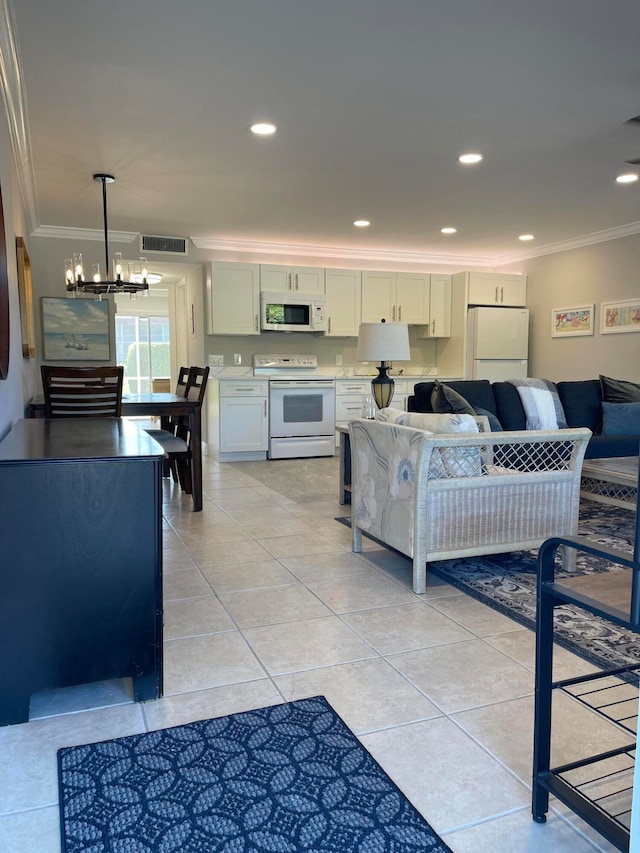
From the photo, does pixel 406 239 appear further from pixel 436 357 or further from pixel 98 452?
pixel 98 452

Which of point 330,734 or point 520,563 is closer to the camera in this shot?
point 330,734

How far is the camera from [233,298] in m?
6.82

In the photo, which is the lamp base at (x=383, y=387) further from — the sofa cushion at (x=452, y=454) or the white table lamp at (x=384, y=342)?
the sofa cushion at (x=452, y=454)

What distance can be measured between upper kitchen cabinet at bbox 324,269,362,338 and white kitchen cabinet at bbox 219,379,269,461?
1212 mm

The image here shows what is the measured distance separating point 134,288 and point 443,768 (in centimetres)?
411

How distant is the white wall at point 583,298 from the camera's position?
20.6 ft

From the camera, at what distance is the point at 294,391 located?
6855 mm

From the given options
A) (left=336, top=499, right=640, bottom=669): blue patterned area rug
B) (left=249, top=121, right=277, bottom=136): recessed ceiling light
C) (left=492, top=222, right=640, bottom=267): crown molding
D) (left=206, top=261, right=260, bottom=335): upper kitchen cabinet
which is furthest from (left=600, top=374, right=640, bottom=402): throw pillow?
(left=206, top=261, right=260, bottom=335): upper kitchen cabinet

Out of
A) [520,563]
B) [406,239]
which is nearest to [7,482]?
[520,563]

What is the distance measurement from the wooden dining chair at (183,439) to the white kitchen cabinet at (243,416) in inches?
51.0

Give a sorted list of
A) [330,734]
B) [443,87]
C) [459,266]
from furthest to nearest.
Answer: [459,266]
[443,87]
[330,734]

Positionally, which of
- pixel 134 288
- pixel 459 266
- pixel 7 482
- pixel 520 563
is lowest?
→ pixel 520 563

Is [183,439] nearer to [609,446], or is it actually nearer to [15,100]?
[15,100]

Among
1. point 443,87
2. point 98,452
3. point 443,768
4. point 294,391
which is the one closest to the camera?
point 443,768
